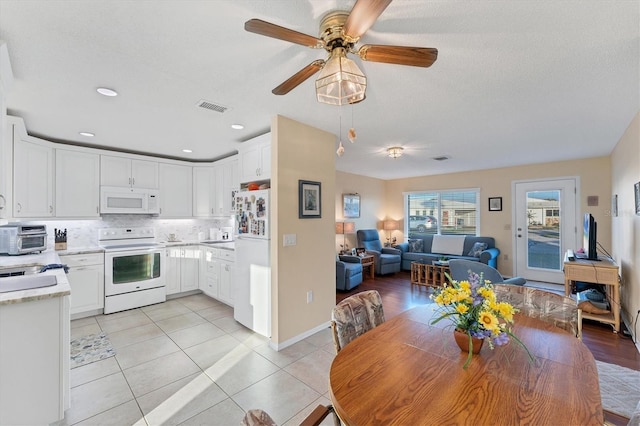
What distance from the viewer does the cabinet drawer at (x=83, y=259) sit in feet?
11.7

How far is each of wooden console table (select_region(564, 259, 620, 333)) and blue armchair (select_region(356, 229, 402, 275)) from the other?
10.6 feet

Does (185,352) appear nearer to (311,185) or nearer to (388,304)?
(311,185)

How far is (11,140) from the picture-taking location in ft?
9.59

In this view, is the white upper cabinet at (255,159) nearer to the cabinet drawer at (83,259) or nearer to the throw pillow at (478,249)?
the cabinet drawer at (83,259)

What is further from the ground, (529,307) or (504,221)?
(504,221)

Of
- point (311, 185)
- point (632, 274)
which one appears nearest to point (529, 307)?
point (311, 185)

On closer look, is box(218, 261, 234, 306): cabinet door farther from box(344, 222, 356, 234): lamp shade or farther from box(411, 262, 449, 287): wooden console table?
box(411, 262, 449, 287): wooden console table

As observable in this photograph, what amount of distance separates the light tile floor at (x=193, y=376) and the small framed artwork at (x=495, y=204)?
5052 mm

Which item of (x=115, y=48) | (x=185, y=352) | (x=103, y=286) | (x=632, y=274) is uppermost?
(x=115, y=48)

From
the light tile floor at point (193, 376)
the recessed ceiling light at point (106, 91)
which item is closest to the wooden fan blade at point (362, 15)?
the recessed ceiling light at point (106, 91)

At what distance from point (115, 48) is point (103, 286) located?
134 inches

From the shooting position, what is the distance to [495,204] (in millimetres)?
6117

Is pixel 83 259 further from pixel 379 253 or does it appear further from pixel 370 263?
pixel 379 253

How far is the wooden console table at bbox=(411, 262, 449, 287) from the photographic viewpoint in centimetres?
514
